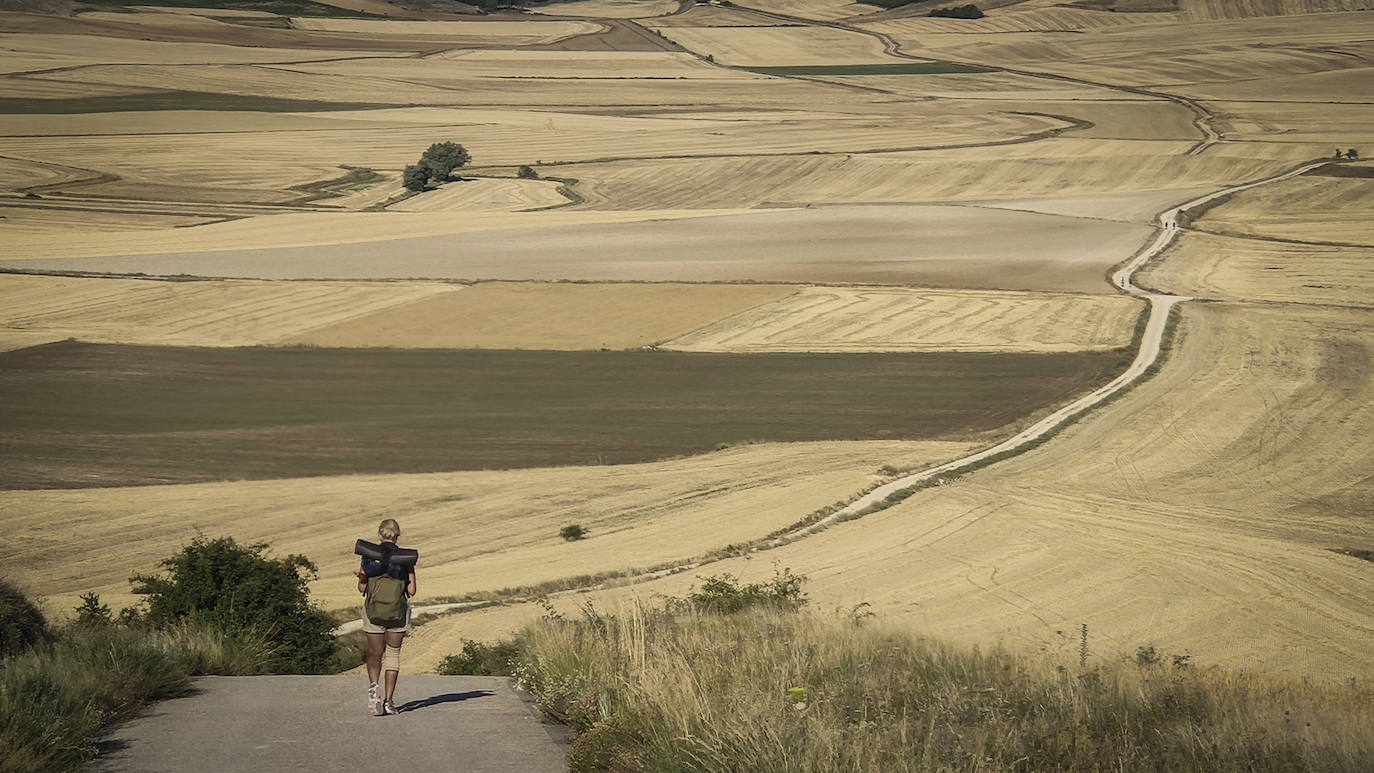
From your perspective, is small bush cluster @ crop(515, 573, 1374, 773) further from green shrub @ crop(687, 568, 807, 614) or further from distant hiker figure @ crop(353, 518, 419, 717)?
green shrub @ crop(687, 568, 807, 614)

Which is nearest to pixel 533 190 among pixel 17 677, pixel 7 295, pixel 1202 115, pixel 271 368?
pixel 7 295

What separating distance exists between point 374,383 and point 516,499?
15.5 meters

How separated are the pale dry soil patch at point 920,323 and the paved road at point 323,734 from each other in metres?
43.1

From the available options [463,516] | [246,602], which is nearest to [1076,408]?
[463,516]

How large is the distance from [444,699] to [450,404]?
32.4 metres

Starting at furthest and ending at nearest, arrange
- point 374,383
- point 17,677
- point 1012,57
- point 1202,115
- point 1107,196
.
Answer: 1. point 1012,57
2. point 1202,115
3. point 1107,196
4. point 374,383
5. point 17,677

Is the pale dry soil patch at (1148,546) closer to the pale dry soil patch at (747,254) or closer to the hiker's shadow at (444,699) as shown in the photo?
the hiker's shadow at (444,699)

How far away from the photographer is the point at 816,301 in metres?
66.2

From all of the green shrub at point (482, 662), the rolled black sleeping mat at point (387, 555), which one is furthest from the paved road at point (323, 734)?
the green shrub at point (482, 662)

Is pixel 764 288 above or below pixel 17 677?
below

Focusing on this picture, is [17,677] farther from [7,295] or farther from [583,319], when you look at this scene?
[7,295]

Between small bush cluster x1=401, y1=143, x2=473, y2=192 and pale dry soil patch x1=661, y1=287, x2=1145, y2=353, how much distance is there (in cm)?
5283

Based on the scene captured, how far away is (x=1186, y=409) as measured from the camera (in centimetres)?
4434

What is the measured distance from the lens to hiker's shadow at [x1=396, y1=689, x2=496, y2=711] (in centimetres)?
1206
